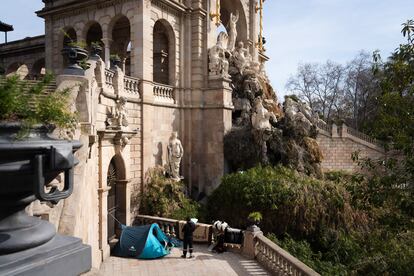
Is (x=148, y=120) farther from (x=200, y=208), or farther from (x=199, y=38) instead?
(x=199, y=38)

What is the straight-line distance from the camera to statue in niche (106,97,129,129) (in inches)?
503

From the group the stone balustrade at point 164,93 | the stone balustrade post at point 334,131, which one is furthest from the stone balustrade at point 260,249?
the stone balustrade post at point 334,131

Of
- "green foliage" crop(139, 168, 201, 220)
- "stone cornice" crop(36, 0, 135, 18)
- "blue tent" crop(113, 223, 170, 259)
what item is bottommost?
"blue tent" crop(113, 223, 170, 259)

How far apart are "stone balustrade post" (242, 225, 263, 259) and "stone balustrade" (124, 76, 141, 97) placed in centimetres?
763

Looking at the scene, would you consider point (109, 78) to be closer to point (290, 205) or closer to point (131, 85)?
point (131, 85)

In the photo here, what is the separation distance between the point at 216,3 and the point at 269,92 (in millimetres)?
6908

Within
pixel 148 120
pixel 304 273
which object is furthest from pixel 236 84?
pixel 304 273

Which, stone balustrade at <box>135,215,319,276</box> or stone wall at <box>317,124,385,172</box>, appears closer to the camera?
stone balustrade at <box>135,215,319,276</box>

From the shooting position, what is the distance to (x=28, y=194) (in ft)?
6.29

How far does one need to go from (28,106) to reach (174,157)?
14.9 m

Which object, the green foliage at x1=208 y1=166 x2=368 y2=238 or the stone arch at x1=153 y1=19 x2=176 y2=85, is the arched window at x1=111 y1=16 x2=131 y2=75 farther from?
the green foliage at x1=208 y1=166 x2=368 y2=238

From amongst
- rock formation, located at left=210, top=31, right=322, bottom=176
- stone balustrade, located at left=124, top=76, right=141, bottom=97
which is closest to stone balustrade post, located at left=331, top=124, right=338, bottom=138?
rock formation, located at left=210, top=31, right=322, bottom=176

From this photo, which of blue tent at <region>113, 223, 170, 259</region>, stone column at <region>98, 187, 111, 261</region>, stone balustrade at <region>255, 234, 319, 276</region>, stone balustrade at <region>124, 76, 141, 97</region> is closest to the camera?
stone balustrade at <region>255, 234, 319, 276</region>

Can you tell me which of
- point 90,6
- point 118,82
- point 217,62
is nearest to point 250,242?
point 118,82
